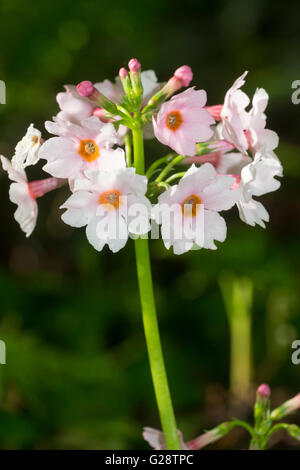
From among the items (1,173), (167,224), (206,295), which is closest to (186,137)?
(167,224)

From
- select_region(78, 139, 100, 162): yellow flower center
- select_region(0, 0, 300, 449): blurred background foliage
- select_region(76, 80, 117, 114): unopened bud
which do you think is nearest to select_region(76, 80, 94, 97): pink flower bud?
select_region(76, 80, 117, 114): unopened bud

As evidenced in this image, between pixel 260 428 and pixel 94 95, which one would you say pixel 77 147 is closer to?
pixel 94 95

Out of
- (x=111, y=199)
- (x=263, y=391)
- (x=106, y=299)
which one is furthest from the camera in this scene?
(x=106, y=299)

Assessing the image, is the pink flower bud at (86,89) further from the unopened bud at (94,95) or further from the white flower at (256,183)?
the white flower at (256,183)

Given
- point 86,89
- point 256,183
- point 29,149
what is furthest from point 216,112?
point 29,149

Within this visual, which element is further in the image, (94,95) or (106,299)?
(106,299)

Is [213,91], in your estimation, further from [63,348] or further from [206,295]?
[63,348]
